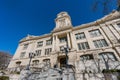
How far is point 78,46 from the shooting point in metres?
23.8

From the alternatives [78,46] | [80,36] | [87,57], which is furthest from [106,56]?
[80,36]

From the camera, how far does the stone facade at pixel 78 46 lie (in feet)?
62.6

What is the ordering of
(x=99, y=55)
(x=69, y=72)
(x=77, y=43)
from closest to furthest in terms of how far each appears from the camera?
(x=69, y=72) → (x=99, y=55) → (x=77, y=43)

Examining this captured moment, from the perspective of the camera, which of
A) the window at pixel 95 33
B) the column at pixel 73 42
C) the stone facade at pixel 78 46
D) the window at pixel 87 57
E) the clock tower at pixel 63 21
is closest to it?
the stone facade at pixel 78 46

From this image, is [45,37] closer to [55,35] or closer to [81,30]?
[55,35]

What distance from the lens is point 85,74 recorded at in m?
12.8

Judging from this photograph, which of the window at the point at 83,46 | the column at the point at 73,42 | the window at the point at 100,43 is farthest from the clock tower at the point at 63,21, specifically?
the window at the point at 100,43

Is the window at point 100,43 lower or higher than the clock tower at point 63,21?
lower

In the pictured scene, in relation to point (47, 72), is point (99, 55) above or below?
above

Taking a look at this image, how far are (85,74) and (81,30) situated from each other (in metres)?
16.4

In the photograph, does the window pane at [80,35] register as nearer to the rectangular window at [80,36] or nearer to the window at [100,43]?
the rectangular window at [80,36]

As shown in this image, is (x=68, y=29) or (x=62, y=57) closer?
(x=62, y=57)

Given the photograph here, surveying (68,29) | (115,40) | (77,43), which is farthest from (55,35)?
(115,40)

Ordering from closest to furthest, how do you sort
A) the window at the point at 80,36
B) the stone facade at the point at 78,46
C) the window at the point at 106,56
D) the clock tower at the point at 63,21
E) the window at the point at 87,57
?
the window at the point at 106,56
the stone facade at the point at 78,46
the window at the point at 87,57
the window at the point at 80,36
the clock tower at the point at 63,21
